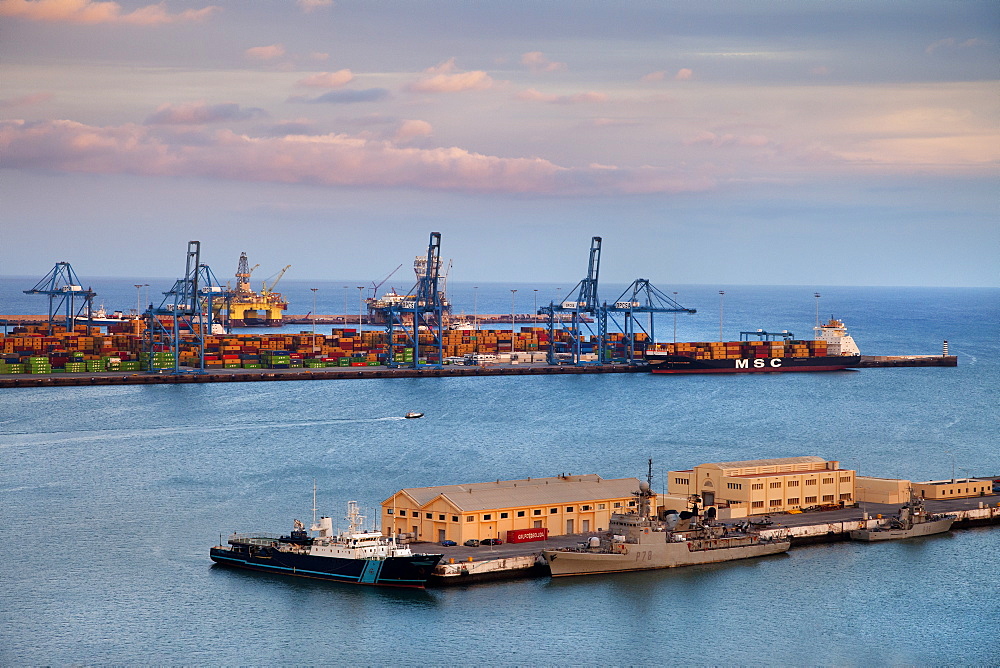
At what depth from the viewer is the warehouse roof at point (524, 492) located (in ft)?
106

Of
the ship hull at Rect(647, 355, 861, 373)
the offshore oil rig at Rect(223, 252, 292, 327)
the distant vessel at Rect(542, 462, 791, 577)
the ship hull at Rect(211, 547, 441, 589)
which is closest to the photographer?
the ship hull at Rect(211, 547, 441, 589)

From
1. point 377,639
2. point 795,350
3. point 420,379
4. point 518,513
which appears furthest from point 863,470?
point 795,350

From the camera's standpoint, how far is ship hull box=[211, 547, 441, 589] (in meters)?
29.9

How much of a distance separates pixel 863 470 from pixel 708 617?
17.4m

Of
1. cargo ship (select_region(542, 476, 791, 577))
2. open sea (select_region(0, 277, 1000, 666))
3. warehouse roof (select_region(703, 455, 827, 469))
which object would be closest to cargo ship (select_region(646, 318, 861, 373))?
open sea (select_region(0, 277, 1000, 666))

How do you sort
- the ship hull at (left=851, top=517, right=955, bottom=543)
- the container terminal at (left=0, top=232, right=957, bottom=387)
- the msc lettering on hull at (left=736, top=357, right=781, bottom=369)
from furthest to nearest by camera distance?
the msc lettering on hull at (left=736, top=357, right=781, bottom=369) < the container terminal at (left=0, top=232, right=957, bottom=387) < the ship hull at (left=851, top=517, right=955, bottom=543)

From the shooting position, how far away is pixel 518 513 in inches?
1284

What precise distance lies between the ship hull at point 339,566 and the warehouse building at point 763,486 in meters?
9.40

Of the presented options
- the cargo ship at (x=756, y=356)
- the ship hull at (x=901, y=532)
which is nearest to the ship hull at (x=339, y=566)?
the ship hull at (x=901, y=532)

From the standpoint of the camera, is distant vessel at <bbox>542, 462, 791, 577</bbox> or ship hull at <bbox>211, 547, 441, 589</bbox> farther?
distant vessel at <bbox>542, 462, 791, 577</bbox>

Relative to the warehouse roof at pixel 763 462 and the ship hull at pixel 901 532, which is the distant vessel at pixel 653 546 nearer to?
the ship hull at pixel 901 532

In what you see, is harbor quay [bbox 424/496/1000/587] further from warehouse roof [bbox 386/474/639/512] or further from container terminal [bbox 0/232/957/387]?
container terminal [bbox 0/232/957/387]

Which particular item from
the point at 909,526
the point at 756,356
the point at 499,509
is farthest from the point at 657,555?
the point at 756,356

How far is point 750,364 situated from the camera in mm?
84188
